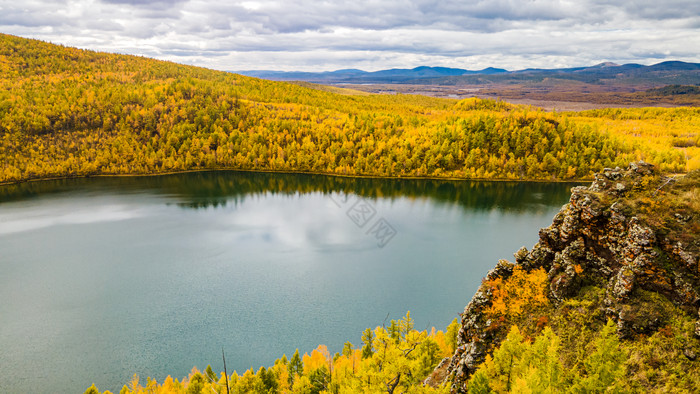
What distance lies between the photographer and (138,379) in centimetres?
2956

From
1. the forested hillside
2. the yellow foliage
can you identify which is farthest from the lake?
the forested hillside

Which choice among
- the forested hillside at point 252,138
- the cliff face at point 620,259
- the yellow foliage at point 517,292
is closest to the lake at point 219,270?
the cliff face at point 620,259

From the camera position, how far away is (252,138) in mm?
124375

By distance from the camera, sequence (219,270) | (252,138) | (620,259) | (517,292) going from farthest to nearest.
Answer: (252,138)
(219,270)
(517,292)
(620,259)

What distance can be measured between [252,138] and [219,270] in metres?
81.8

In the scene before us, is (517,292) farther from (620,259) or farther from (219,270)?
(219,270)

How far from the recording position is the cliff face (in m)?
15.9

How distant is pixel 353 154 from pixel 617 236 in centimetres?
10197

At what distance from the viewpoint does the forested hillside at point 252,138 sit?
A: 107688mm

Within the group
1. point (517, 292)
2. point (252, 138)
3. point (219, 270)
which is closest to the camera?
point (517, 292)

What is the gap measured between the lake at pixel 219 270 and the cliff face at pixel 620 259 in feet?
56.6

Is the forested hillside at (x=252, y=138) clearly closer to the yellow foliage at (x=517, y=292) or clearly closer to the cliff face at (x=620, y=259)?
the yellow foliage at (x=517, y=292)

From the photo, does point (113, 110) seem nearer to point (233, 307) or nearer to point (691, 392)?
point (233, 307)

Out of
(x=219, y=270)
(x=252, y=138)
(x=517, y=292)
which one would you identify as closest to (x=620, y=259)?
(x=517, y=292)
